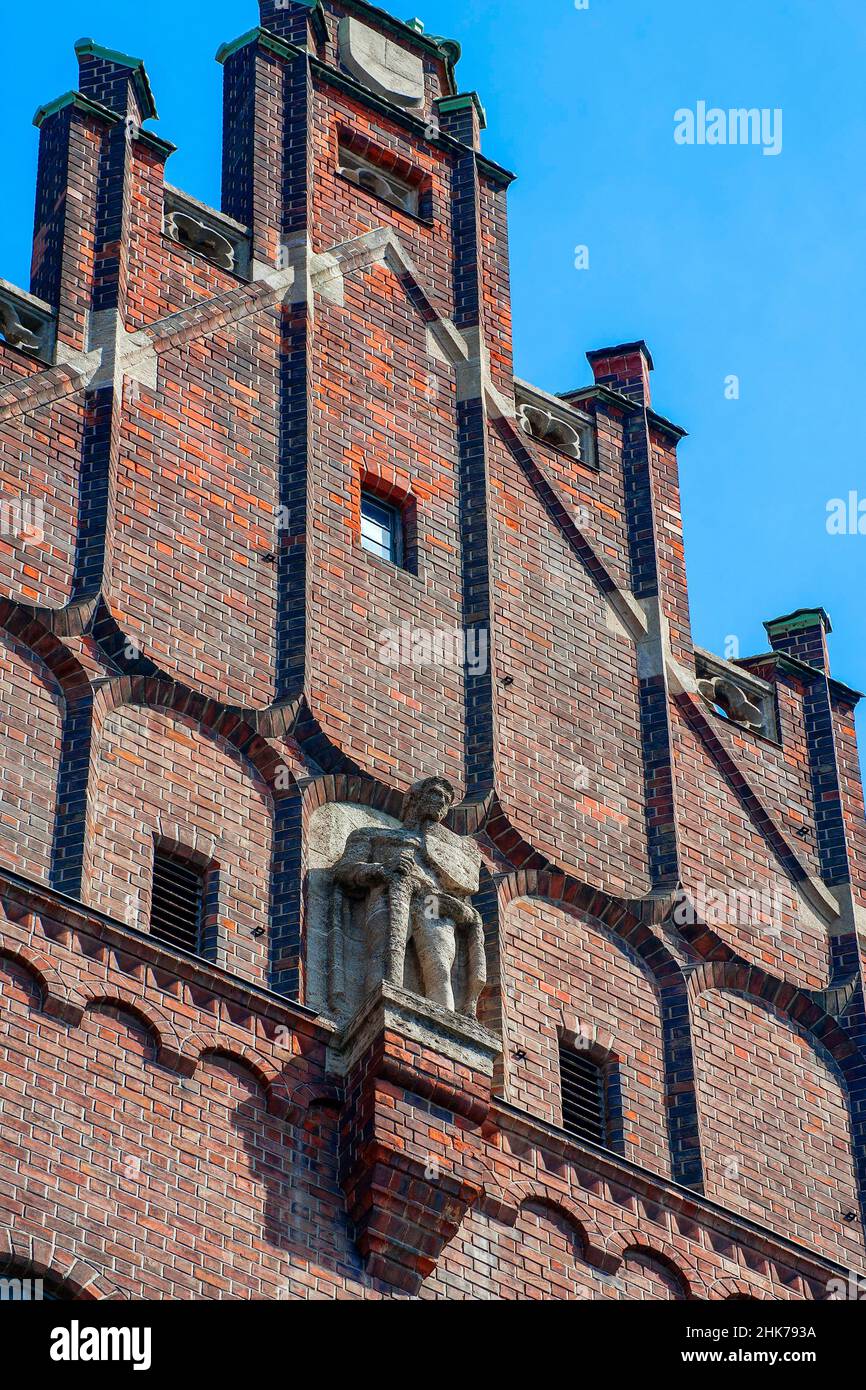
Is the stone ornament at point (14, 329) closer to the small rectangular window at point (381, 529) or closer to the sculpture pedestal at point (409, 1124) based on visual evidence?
the small rectangular window at point (381, 529)

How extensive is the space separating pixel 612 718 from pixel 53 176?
560 centimetres

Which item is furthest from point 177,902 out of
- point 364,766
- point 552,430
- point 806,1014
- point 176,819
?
point 552,430

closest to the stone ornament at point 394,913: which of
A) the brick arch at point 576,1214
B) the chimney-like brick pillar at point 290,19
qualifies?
the brick arch at point 576,1214

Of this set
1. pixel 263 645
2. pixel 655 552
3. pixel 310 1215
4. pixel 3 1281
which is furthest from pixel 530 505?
pixel 3 1281

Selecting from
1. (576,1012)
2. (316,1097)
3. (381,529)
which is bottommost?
(316,1097)

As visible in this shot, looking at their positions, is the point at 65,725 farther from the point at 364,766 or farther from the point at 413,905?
the point at 413,905

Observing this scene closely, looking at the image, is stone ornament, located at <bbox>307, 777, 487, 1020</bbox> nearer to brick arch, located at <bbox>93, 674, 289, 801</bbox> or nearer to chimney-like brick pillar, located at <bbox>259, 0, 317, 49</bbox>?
brick arch, located at <bbox>93, 674, 289, 801</bbox>

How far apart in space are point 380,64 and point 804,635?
5661 mm

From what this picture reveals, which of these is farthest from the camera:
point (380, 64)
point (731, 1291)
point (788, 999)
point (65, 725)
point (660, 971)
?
point (380, 64)

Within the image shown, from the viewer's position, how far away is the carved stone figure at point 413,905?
24.0 m

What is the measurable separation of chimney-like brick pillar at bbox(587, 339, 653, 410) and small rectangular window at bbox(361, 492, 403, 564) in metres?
2.85

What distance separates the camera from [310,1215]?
2259 centimetres

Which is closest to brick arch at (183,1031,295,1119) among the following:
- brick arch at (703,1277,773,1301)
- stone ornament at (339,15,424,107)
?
brick arch at (703,1277,773,1301)

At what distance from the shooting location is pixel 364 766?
25250mm
